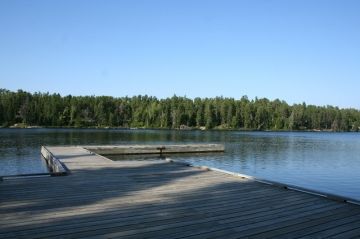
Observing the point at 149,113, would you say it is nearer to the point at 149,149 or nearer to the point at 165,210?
the point at 149,149

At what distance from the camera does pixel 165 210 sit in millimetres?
7082

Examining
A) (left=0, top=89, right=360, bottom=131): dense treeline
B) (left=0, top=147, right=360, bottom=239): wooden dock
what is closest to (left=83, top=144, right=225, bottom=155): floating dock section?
(left=0, top=147, right=360, bottom=239): wooden dock

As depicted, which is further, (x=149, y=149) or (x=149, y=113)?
(x=149, y=113)

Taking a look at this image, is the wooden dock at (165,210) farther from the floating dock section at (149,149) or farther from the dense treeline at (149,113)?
the dense treeline at (149,113)

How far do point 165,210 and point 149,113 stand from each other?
121277 millimetres

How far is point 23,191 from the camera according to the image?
28.3 feet

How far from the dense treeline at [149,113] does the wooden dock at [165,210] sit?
108 meters

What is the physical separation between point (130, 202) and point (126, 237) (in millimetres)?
2326

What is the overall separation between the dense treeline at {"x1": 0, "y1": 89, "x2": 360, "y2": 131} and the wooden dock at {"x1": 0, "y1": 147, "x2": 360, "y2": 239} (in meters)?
108

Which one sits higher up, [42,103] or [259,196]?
[42,103]

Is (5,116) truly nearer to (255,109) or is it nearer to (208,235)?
(255,109)

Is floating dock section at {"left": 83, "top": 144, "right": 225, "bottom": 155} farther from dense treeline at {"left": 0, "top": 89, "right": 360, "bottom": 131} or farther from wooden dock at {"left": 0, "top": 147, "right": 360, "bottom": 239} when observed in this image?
dense treeline at {"left": 0, "top": 89, "right": 360, "bottom": 131}

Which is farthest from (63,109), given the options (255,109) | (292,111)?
(292,111)

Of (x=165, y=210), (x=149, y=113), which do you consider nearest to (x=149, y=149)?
(x=165, y=210)
